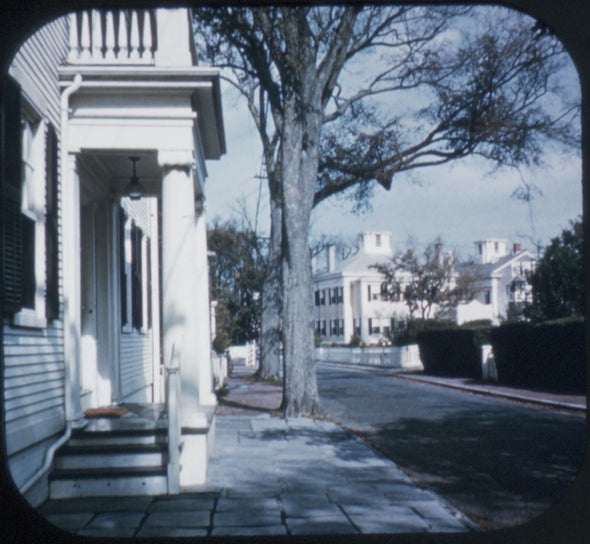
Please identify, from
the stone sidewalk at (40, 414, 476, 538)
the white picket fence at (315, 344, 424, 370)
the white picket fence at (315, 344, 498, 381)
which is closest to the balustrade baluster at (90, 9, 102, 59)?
the stone sidewalk at (40, 414, 476, 538)

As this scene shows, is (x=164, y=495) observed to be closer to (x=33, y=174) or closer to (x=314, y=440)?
(x=33, y=174)

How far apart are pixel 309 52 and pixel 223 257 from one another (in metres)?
8.71

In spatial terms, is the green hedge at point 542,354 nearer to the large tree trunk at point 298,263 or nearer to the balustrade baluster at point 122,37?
the large tree trunk at point 298,263

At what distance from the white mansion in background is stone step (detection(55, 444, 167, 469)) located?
1509 centimetres

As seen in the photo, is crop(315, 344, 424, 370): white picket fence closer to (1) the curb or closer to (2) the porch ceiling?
(1) the curb

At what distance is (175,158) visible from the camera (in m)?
6.43

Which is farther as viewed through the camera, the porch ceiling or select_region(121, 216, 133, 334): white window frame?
select_region(121, 216, 133, 334): white window frame

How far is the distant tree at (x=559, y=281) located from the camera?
17094 mm

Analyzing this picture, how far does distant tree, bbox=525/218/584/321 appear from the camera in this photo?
17.1 metres

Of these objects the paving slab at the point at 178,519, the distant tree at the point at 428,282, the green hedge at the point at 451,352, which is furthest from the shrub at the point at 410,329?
the paving slab at the point at 178,519

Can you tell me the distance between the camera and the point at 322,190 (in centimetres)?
1555

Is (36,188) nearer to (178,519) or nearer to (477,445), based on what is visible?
(178,519)

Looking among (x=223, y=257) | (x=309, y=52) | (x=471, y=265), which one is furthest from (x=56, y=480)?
(x=471, y=265)

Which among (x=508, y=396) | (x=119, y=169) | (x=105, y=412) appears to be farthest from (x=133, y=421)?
(x=508, y=396)
